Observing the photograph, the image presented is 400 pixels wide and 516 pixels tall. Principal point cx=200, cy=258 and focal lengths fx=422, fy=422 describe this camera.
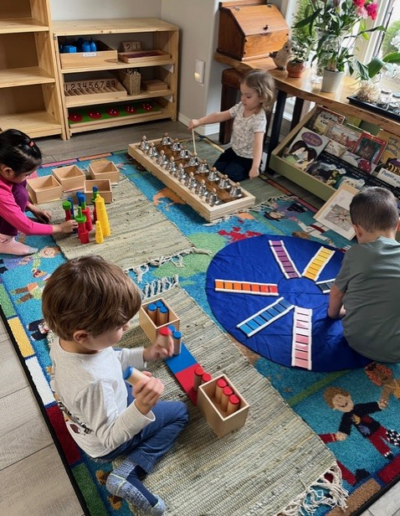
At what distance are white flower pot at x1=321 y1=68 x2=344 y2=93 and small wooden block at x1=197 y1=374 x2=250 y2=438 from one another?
1.74 metres

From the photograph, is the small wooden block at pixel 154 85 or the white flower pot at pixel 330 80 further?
the small wooden block at pixel 154 85

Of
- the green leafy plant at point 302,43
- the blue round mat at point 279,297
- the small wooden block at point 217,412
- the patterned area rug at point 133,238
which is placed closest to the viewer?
the small wooden block at point 217,412

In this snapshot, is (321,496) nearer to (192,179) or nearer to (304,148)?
(192,179)

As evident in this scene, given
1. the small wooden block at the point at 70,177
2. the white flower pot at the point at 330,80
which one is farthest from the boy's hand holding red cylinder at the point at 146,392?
the white flower pot at the point at 330,80

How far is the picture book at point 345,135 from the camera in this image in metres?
2.38

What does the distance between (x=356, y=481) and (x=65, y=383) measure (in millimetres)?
884

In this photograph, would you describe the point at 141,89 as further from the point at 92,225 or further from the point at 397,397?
the point at 397,397

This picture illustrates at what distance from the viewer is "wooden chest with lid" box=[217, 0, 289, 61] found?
2580mm

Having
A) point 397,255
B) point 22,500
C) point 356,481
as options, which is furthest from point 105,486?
point 397,255

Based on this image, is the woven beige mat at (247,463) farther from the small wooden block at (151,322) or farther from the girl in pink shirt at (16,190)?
the girl in pink shirt at (16,190)

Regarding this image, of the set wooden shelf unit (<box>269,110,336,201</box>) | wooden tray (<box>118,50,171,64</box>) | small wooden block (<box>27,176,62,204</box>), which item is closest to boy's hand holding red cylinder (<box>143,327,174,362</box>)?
small wooden block (<box>27,176,62,204</box>)

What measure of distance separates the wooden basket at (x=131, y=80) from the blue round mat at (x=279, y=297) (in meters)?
1.64

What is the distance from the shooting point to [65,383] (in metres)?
0.93

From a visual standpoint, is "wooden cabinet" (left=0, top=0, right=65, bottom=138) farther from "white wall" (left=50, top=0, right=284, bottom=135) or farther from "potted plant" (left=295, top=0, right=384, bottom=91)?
"potted plant" (left=295, top=0, right=384, bottom=91)
